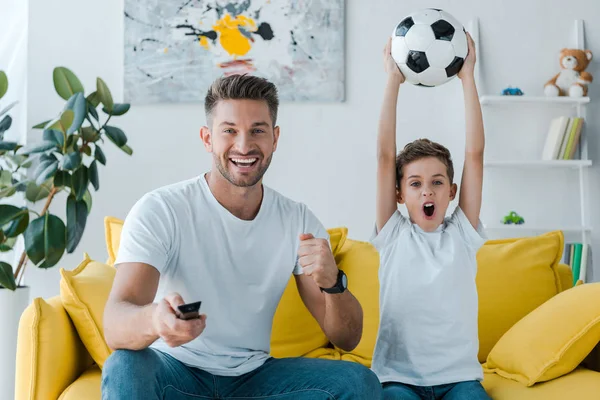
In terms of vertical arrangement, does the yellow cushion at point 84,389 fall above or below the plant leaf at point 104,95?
below

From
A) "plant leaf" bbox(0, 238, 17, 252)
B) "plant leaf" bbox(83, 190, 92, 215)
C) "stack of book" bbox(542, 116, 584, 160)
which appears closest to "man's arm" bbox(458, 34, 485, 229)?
"stack of book" bbox(542, 116, 584, 160)

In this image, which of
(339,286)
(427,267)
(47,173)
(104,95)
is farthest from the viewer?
(104,95)

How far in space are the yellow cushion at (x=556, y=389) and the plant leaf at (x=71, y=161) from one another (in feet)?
5.65

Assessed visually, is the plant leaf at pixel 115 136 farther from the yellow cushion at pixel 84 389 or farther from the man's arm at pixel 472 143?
the man's arm at pixel 472 143

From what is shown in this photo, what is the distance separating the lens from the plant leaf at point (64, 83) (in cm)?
295

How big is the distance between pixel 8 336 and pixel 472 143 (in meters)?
1.97

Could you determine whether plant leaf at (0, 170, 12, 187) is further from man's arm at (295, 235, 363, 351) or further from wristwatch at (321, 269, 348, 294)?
wristwatch at (321, 269, 348, 294)

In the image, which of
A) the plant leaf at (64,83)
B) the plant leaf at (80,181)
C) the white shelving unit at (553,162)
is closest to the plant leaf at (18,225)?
the plant leaf at (80,181)

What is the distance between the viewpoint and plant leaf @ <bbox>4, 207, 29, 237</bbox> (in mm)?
2797

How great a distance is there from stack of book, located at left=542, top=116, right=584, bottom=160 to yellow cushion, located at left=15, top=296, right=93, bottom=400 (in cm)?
238

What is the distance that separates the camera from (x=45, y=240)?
8.98ft

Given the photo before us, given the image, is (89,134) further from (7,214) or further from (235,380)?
(235,380)

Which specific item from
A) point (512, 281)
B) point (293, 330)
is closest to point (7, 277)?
point (293, 330)

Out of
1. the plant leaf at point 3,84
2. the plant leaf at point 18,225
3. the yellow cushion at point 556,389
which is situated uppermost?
the plant leaf at point 3,84
